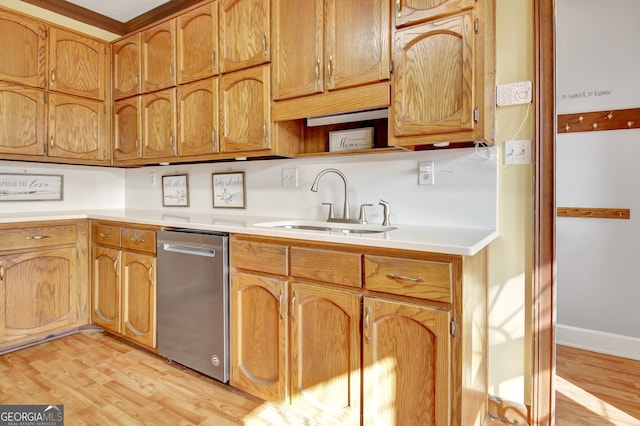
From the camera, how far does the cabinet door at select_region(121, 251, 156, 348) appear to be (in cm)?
223

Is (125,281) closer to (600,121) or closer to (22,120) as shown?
(22,120)

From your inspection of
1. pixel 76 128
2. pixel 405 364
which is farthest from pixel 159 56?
pixel 405 364

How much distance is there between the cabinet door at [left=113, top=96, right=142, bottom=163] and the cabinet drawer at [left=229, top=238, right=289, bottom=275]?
1.51 m

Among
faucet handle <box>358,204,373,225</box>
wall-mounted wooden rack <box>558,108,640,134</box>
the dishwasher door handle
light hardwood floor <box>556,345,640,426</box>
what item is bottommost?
light hardwood floor <box>556,345,640,426</box>

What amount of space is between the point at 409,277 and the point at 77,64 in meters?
2.98

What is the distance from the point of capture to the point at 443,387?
1280 mm

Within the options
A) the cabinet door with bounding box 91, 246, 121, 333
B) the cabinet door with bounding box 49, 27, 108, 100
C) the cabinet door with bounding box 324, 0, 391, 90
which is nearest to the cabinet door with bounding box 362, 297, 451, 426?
the cabinet door with bounding box 324, 0, 391, 90

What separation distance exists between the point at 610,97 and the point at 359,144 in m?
1.76

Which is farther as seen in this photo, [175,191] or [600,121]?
[175,191]

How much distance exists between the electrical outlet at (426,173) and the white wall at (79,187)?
112 inches

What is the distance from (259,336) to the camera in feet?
5.74

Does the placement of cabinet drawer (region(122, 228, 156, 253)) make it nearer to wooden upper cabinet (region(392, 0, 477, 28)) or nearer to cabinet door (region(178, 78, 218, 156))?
cabinet door (region(178, 78, 218, 156))

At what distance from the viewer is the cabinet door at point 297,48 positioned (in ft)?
6.07

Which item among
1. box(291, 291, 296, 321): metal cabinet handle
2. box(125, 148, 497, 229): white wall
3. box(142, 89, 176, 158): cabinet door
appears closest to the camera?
box(291, 291, 296, 321): metal cabinet handle
